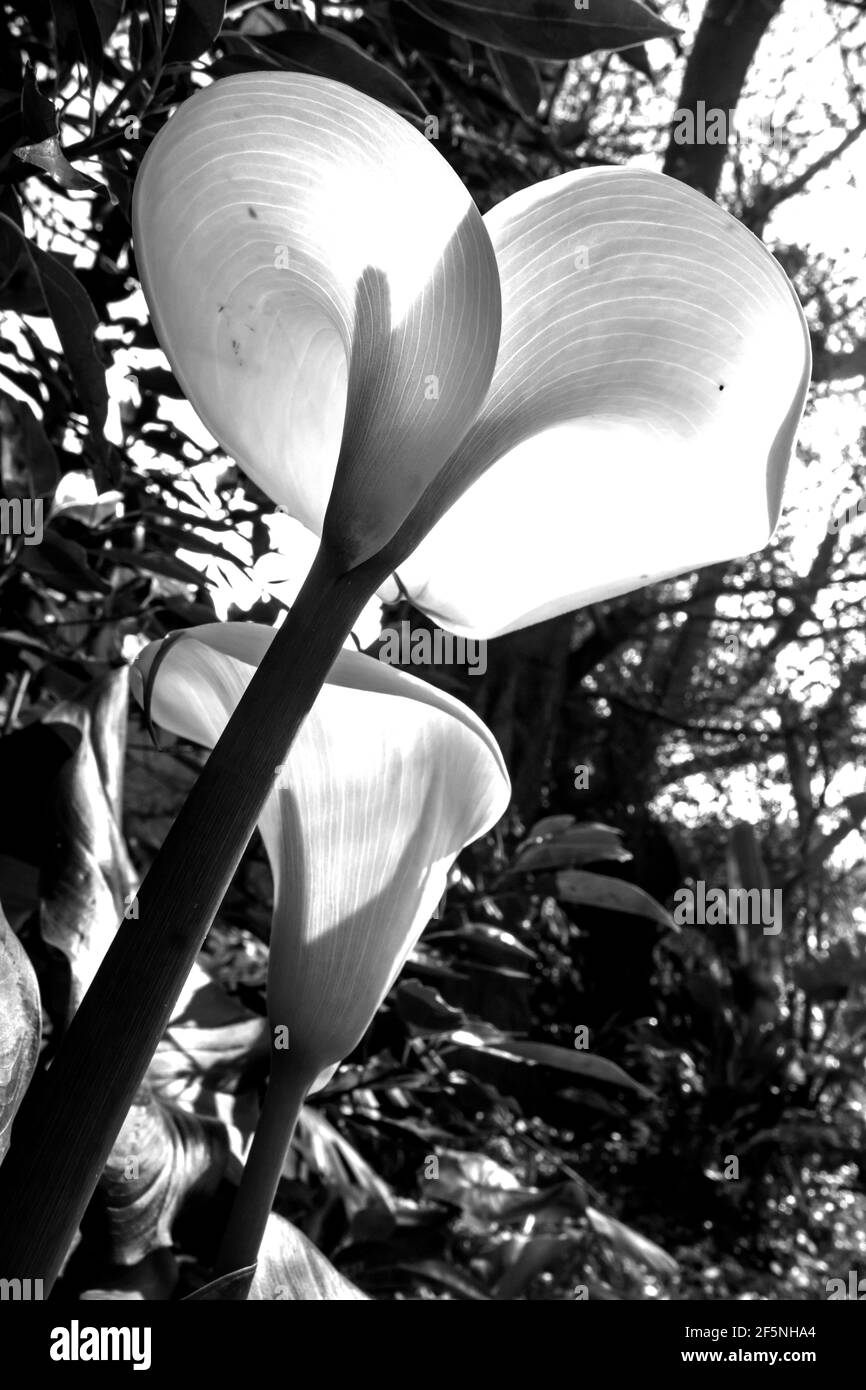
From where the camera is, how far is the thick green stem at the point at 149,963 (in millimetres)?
190

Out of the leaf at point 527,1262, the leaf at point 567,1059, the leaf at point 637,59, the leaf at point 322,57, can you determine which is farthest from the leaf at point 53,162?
the leaf at point 527,1262

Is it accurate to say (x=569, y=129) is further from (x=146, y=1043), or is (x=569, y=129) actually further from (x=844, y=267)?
(x=844, y=267)

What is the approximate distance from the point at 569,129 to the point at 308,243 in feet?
3.19

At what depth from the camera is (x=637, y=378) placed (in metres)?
0.23

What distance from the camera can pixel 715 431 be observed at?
0.24 metres

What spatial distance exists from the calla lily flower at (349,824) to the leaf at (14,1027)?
0.07 m

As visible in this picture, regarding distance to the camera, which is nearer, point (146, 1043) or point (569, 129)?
point (146, 1043)

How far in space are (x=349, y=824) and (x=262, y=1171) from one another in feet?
0.27

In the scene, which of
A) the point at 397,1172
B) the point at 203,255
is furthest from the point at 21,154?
the point at 397,1172

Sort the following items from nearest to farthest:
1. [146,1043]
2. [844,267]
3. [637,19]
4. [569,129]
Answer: [146,1043] < [637,19] < [569,129] < [844,267]

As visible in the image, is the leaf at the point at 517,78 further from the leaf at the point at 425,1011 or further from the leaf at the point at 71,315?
the leaf at the point at 425,1011

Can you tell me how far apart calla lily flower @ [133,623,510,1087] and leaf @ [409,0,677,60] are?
0.77 ft
